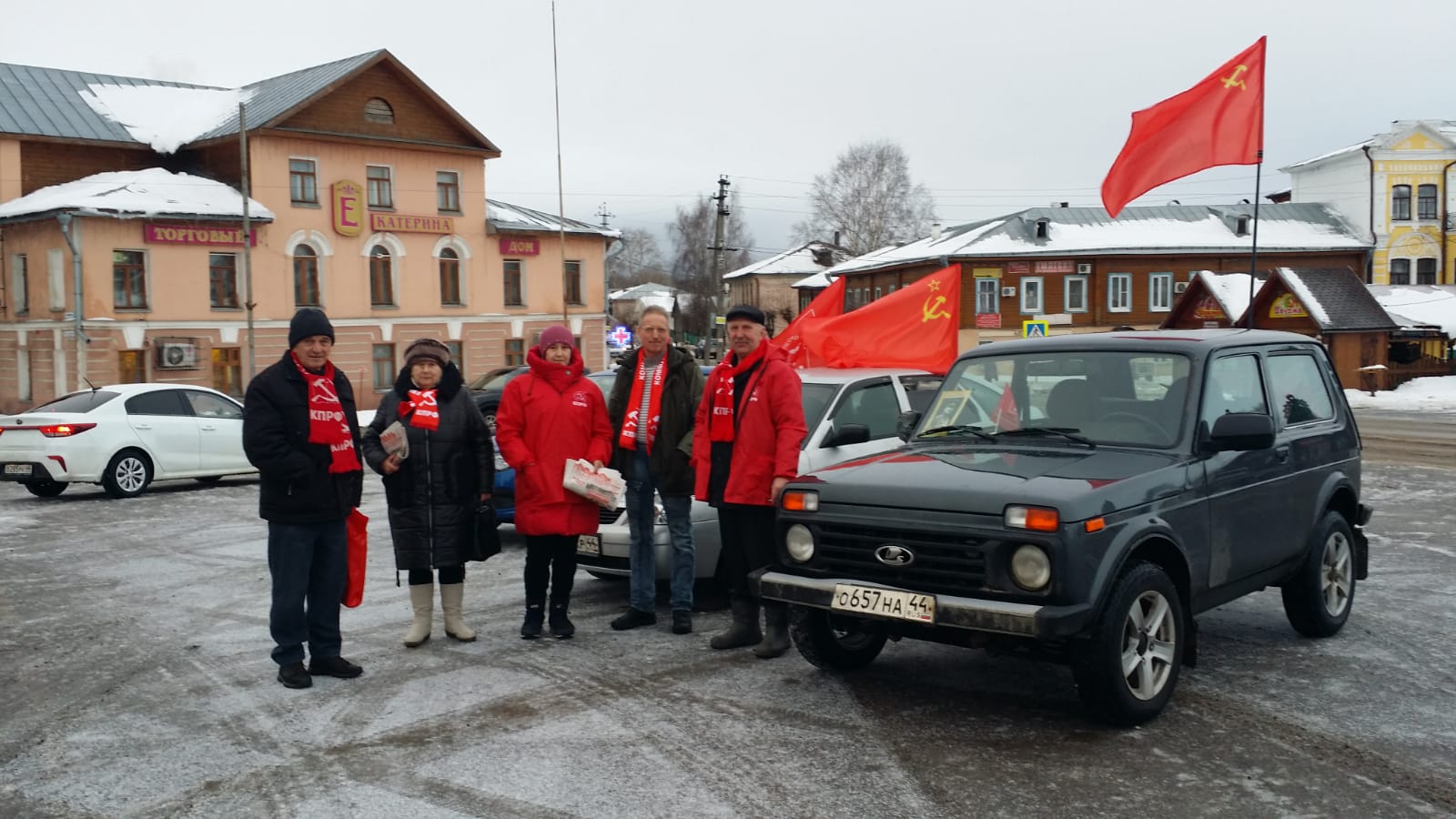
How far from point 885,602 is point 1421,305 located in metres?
46.5

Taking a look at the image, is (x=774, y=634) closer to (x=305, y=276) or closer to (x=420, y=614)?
(x=420, y=614)

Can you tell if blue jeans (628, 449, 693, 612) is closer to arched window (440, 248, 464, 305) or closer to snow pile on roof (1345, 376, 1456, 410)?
snow pile on roof (1345, 376, 1456, 410)

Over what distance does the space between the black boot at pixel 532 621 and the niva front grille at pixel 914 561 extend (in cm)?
211

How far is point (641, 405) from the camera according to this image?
7.39m

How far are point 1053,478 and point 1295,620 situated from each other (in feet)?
8.50

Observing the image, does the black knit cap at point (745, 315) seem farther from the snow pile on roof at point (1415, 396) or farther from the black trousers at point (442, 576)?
the snow pile on roof at point (1415, 396)

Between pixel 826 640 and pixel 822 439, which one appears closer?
pixel 826 640

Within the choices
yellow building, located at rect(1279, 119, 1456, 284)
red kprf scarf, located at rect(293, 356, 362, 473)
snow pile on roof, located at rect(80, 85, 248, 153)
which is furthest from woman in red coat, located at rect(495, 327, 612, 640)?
yellow building, located at rect(1279, 119, 1456, 284)

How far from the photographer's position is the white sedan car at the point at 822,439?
26.0ft

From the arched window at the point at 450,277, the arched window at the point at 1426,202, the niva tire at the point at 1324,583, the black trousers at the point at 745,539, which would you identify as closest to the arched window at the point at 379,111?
the arched window at the point at 450,277

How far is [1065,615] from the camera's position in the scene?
4820mm

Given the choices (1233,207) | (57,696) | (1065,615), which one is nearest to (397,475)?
(57,696)

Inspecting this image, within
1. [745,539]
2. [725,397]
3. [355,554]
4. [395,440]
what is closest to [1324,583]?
[745,539]

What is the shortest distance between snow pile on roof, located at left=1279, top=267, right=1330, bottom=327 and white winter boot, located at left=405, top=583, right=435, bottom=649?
122ft
